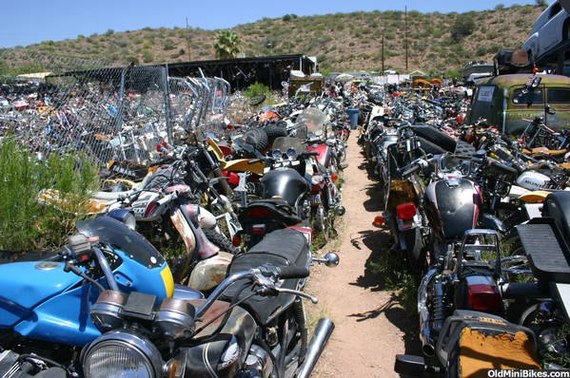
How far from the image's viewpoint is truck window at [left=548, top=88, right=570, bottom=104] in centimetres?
917

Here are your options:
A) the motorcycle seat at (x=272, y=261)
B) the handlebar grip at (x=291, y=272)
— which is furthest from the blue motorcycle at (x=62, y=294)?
the handlebar grip at (x=291, y=272)

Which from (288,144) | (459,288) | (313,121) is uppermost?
(313,121)

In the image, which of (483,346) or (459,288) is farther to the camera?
(459,288)

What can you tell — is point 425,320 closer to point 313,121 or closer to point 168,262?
point 168,262

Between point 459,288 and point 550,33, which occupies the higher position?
point 550,33

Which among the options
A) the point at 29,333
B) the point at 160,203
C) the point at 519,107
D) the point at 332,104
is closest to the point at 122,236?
the point at 29,333

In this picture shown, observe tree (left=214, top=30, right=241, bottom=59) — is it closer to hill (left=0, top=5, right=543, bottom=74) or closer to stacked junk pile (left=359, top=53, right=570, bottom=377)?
hill (left=0, top=5, right=543, bottom=74)

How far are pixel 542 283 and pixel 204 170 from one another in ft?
16.5

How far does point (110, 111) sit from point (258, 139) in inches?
122

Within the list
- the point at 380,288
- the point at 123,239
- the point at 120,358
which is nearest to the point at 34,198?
the point at 123,239

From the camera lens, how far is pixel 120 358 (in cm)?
176

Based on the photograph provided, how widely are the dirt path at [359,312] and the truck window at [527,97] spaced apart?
15.0ft

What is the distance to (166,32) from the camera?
66812 mm

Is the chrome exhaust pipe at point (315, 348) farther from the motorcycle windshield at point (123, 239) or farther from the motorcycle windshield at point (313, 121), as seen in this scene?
the motorcycle windshield at point (313, 121)
